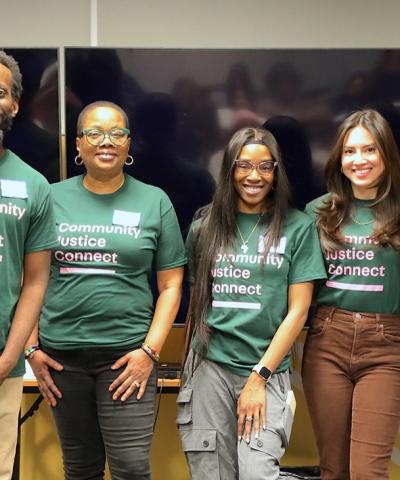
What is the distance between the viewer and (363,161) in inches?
82.4

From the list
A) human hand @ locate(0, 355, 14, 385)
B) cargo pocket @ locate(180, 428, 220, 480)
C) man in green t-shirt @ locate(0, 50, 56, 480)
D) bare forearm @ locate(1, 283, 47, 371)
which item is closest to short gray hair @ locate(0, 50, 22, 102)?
man in green t-shirt @ locate(0, 50, 56, 480)

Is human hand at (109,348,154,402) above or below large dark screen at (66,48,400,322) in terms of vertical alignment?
below

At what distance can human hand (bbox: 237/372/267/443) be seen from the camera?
6.49ft

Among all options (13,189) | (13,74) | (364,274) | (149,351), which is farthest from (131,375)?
(13,74)

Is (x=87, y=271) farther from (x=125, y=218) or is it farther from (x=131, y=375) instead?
(x=131, y=375)

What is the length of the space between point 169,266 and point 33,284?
57 centimetres

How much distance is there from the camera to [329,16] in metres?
3.12

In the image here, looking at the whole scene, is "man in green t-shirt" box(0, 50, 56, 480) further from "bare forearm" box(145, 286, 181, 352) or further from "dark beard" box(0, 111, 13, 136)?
"bare forearm" box(145, 286, 181, 352)

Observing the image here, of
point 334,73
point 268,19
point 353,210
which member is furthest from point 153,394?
point 268,19

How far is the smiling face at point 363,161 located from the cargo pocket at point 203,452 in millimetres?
1016

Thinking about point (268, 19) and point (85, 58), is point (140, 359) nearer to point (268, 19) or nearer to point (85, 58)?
point (85, 58)

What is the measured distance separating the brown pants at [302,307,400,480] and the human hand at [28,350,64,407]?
90 cm

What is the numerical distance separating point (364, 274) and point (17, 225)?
119cm

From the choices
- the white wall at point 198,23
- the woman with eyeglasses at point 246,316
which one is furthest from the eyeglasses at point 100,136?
the white wall at point 198,23
